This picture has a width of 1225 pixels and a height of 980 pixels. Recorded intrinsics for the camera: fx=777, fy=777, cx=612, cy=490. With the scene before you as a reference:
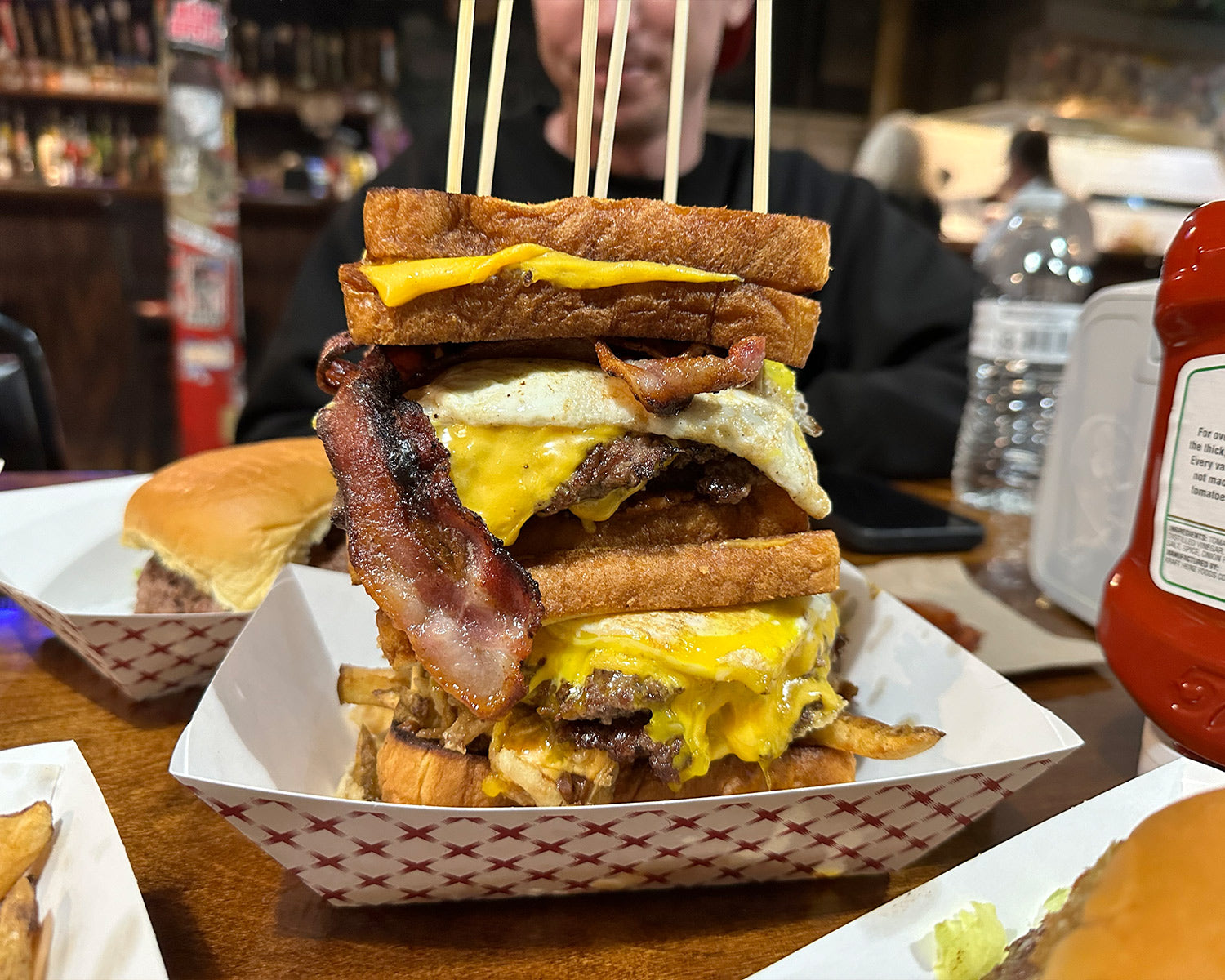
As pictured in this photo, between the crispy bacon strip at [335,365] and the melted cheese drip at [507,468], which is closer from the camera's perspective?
the melted cheese drip at [507,468]

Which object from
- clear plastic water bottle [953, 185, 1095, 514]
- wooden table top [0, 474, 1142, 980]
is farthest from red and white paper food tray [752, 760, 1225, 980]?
clear plastic water bottle [953, 185, 1095, 514]

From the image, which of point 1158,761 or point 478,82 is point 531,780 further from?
point 478,82

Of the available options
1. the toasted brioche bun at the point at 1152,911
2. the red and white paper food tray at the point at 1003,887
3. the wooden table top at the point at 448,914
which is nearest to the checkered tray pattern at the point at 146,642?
the wooden table top at the point at 448,914

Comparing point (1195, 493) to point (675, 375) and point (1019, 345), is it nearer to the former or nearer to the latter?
point (675, 375)

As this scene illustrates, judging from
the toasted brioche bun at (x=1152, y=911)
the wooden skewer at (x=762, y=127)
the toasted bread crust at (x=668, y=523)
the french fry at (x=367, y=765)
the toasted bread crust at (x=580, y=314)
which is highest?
the wooden skewer at (x=762, y=127)

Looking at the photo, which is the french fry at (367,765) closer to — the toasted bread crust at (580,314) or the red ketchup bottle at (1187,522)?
the toasted bread crust at (580,314)

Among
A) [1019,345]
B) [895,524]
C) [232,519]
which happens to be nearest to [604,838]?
[232,519]
